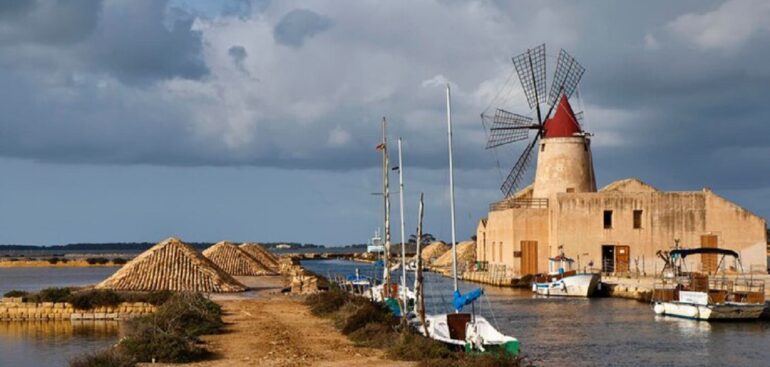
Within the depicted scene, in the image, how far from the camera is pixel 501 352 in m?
15.1

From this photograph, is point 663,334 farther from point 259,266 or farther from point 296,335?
point 259,266

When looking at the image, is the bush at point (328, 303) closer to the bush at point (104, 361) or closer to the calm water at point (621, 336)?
the calm water at point (621, 336)

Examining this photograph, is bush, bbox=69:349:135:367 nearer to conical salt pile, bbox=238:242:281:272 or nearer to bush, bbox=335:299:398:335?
bush, bbox=335:299:398:335

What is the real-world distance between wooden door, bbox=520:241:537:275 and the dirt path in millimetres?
19942

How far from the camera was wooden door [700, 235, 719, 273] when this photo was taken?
138 feet

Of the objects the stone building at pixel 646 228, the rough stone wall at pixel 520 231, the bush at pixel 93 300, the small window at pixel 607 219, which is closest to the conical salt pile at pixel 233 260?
the rough stone wall at pixel 520 231

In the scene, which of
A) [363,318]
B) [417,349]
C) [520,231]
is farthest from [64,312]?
[520,231]

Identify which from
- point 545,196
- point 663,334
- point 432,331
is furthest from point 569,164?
point 432,331

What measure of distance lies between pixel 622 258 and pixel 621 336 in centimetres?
2002

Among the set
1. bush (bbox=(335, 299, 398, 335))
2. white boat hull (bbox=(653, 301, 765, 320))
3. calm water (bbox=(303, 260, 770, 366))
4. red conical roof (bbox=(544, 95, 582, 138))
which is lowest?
calm water (bbox=(303, 260, 770, 366))

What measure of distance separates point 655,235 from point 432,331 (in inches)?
1064

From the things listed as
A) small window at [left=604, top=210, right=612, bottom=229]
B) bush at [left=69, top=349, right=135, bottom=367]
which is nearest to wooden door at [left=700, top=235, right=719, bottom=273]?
small window at [left=604, top=210, right=612, bottom=229]

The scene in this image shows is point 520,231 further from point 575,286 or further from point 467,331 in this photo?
point 467,331

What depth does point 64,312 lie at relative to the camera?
90.4 feet
